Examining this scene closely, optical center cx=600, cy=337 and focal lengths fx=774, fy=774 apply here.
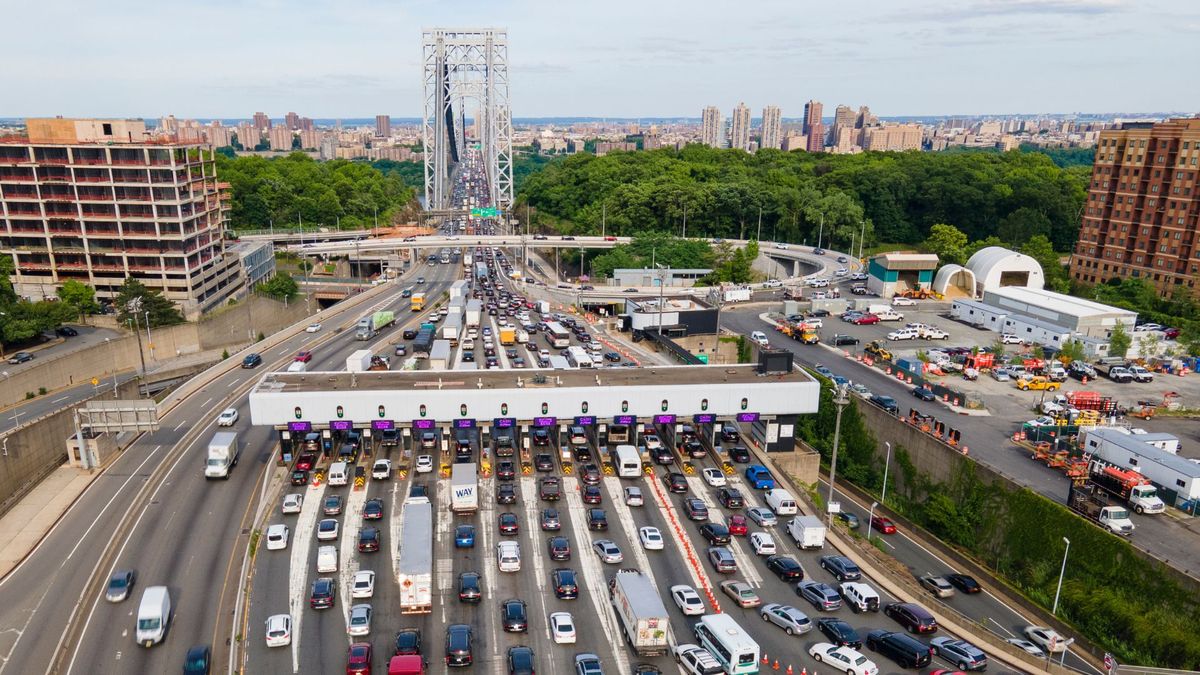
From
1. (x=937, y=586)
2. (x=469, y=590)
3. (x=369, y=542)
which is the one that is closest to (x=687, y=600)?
(x=469, y=590)

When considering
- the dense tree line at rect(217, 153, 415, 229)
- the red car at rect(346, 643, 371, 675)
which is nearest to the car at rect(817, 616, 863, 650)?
the red car at rect(346, 643, 371, 675)

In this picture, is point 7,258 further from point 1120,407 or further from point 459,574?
point 1120,407

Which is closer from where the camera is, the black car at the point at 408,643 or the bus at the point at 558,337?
the black car at the point at 408,643

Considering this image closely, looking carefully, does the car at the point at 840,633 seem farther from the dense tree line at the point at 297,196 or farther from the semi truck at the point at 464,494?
the dense tree line at the point at 297,196

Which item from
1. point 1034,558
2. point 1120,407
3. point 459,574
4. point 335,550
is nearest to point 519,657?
point 459,574

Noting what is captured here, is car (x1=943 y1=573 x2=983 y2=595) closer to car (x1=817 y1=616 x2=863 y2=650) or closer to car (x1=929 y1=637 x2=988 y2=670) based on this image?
car (x1=929 y1=637 x2=988 y2=670)

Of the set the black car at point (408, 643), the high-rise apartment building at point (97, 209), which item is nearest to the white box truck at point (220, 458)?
the black car at point (408, 643)

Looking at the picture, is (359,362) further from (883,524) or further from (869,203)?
(869,203)
